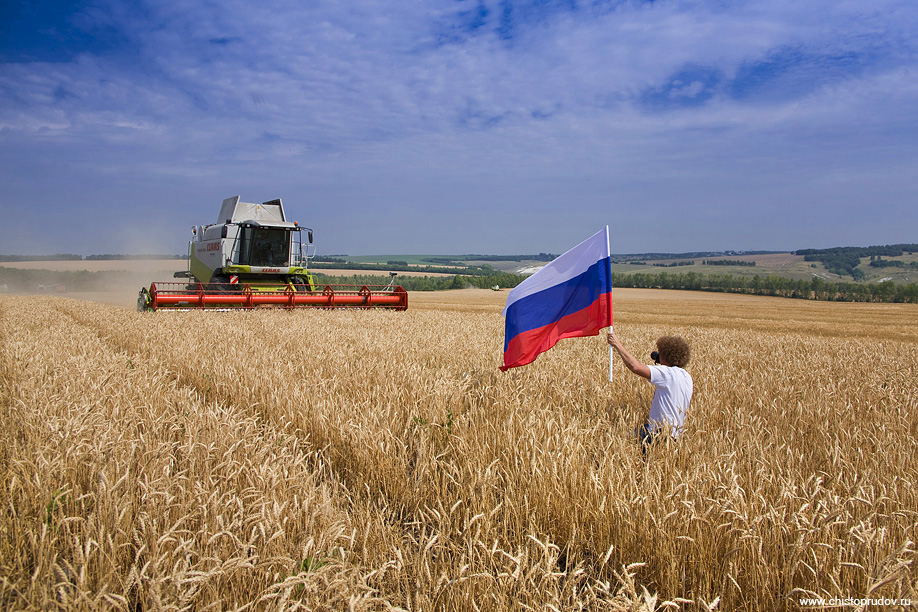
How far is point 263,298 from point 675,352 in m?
12.8

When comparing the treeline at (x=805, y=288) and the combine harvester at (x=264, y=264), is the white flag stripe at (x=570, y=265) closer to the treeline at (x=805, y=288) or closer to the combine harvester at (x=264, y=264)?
the combine harvester at (x=264, y=264)

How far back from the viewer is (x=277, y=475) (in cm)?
254

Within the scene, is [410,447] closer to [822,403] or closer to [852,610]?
[852,610]

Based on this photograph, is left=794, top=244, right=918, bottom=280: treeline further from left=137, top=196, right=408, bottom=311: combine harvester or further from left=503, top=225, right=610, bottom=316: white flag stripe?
left=503, top=225, right=610, bottom=316: white flag stripe

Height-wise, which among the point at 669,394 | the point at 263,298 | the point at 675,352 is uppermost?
the point at 263,298

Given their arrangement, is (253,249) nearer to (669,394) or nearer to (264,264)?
(264,264)

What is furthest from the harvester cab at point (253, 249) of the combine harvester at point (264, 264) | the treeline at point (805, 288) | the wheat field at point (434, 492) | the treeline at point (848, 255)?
the treeline at point (848, 255)

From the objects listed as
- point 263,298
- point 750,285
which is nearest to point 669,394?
point 263,298

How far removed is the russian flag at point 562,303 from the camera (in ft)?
15.5

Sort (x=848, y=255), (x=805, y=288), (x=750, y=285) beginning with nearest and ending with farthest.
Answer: (x=805, y=288) → (x=750, y=285) → (x=848, y=255)

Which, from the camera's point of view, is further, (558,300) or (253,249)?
(253,249)

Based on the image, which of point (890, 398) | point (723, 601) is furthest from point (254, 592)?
point (890, 398)

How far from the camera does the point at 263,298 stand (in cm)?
1449

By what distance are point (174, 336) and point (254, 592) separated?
744 centimetres
